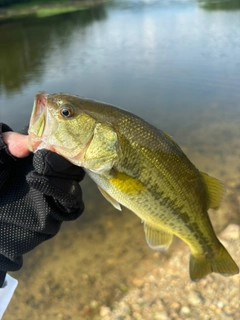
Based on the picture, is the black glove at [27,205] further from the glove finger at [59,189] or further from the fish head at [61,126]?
the fish head at [61,126]

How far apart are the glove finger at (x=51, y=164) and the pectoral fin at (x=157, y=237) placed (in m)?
0.89

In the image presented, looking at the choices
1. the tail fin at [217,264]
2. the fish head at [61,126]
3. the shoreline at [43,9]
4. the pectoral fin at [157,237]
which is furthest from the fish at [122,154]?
the shoreline at [43,9]

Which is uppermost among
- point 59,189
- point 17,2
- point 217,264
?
point 59,189

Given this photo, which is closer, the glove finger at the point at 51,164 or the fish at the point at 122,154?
the glove finger at the point at 51,164

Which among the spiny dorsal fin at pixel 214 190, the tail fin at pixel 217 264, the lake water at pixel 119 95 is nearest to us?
the spiny dorsal fin at pixel 214 190

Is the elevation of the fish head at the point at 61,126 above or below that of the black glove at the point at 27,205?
above

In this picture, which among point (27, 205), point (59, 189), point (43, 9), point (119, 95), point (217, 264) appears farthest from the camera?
point (43, 9)

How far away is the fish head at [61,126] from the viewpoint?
2189 mm

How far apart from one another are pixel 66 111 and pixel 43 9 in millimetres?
42571

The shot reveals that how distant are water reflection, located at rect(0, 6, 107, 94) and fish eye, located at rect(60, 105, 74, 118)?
35.1ft

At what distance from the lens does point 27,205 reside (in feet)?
8.09

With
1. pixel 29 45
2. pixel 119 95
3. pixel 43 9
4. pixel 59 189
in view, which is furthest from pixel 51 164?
pixel 43 9

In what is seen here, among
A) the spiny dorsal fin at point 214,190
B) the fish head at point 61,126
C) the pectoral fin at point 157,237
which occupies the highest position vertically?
the fish head at point 61,126

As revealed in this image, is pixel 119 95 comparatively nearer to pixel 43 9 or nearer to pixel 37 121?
pixel 37 121
